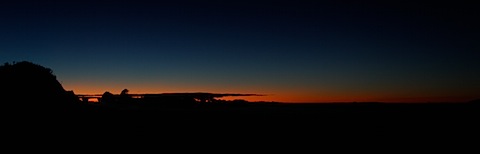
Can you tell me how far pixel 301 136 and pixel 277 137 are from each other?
162 cm

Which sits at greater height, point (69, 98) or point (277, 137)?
point (69, 98)

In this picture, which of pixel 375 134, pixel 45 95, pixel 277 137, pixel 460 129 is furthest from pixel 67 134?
pixel 460 129

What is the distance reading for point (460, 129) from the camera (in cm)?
2392

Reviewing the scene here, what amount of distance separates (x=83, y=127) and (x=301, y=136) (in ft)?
45.0

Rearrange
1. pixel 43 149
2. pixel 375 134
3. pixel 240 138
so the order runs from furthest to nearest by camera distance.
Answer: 1. pixel 375 134
2. pixel 240 138
3. pixel 43 149

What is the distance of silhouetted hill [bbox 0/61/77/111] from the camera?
73.6 feet

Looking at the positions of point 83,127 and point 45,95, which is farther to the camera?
point 45,95

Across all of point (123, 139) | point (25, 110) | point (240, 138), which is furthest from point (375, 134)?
point (25, 110)

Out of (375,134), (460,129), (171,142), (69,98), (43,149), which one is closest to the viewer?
(43,149)

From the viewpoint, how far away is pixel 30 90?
2412cm

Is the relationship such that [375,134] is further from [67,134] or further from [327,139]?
[67,134]

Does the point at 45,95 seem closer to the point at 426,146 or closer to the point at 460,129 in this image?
the point at 426,146

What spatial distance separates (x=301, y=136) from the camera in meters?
21.7

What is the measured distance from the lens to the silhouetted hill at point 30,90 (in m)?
22.4
